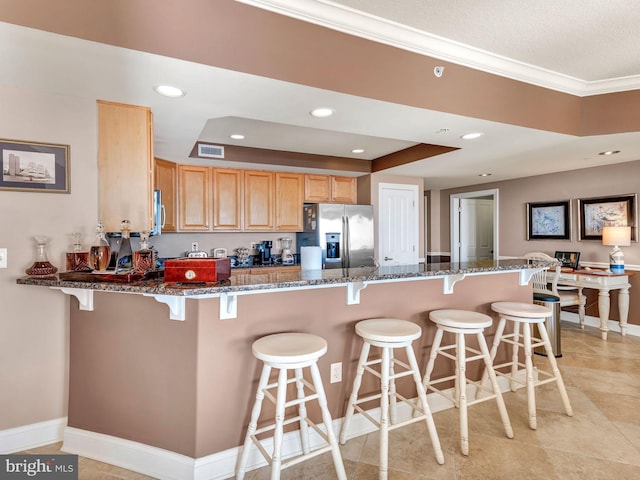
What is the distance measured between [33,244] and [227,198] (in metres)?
2.46

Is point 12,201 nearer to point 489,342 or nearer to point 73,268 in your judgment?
point 73,268

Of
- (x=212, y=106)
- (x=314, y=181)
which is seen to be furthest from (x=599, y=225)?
(x=212, y=106)

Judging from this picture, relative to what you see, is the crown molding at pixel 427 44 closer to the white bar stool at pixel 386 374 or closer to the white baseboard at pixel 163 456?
the white bar stool at pixel 386 374

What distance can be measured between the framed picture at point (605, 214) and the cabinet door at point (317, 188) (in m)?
3.37

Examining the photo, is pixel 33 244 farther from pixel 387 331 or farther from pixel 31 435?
pixel 387 331

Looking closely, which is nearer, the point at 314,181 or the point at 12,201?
the point at 12,201

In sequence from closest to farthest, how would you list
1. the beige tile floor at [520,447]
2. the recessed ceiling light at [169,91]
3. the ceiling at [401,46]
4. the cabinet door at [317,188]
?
the ceiling at [401,46]
the beige tile floor at [520,447]
the recessed ceiling light at [169,91]
the cabinet door at [317,188]

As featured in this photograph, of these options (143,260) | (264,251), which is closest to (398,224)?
(264,251)

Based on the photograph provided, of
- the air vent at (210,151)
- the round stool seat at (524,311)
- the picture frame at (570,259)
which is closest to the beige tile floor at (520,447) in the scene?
the round stool seat at (524,311)

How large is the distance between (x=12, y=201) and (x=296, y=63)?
1.80 meters

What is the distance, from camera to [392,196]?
4863 millimetres

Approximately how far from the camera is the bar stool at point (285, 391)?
5.05 feet

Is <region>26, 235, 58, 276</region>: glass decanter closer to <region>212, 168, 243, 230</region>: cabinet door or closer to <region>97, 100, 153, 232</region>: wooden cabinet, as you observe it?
<region>97, 100, 153, 232</region>: wooden cabinet

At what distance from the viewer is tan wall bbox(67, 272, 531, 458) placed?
176 centimetres
